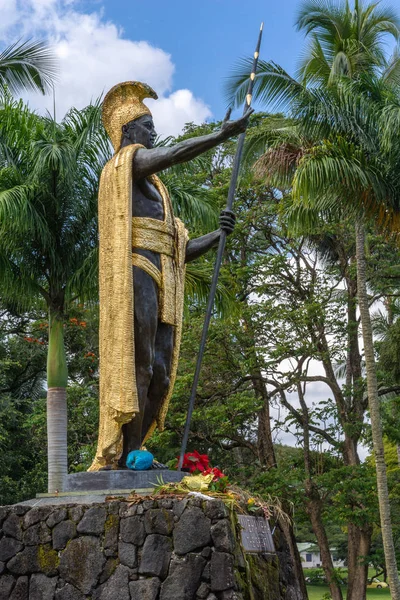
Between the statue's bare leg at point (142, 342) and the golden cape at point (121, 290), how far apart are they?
0.07m

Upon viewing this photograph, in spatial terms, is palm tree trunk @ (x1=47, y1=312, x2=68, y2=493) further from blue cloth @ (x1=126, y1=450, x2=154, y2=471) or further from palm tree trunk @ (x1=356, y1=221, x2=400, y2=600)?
blue cloth @ (x1=126, y1=450, x2=154, y2=471)

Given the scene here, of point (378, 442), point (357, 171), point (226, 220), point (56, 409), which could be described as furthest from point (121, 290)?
point (378, 442)

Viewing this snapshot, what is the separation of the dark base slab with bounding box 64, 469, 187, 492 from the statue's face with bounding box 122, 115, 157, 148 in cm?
261

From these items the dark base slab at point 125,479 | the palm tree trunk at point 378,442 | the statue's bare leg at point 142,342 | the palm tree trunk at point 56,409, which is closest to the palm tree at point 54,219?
the palm tree trunk at point 56,409

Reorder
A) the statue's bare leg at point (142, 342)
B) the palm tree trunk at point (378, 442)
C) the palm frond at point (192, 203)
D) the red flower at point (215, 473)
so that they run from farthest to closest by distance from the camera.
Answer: the palm tree trunk at point (378, 442)
the palm frond at point (192, 203)
the statue's bare leg at point (142, 342)
the red flower at point (215, 473)

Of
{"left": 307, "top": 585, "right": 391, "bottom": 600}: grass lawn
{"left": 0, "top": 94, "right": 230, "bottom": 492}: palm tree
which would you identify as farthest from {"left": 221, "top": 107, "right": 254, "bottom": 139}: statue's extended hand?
{"left": 307, "top": 585, "right": 391, "bottom": 600}: grass lawn

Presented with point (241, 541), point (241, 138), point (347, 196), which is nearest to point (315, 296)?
point (347, 196)

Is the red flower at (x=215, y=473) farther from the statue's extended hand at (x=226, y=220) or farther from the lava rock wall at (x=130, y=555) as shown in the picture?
the statue's extended hand at (x=226, y=220)

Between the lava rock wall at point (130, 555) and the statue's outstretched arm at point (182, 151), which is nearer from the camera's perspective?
the lava rock wall at point (130, 555)

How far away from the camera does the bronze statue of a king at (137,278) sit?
21.8ft

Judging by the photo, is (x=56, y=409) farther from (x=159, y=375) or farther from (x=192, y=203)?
(x=159, y=375)

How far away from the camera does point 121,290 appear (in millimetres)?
6758

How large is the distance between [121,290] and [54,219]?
6.93 metres

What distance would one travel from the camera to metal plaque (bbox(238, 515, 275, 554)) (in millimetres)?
6074
